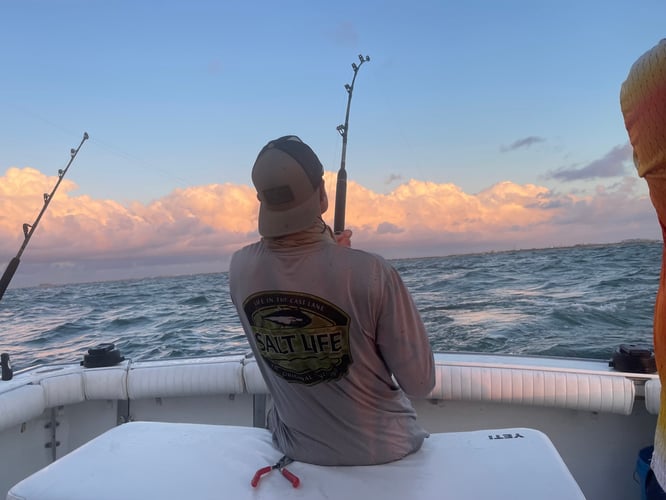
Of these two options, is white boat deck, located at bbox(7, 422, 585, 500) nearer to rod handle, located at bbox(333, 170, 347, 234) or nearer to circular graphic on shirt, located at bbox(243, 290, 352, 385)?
circular graphic on shirt, located at bbox(243, 290, 352, 385)

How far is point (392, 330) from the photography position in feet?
4.36

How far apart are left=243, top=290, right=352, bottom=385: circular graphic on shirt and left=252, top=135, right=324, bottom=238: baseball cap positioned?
0.61 ft

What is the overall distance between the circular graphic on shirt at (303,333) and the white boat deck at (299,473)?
0.27 metres

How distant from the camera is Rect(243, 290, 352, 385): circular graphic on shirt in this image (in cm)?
135

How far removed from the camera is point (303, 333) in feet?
4.54

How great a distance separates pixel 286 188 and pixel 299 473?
2.53 feet

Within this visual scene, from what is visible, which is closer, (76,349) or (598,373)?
(598,373)

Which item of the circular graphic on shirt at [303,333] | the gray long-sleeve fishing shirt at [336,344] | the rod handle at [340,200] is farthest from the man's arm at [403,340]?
the rod handle at [340,200]

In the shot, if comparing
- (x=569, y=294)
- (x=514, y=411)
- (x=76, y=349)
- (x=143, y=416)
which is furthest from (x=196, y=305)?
(x=514, y=411)

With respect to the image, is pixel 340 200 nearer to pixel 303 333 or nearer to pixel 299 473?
pixel 303 333

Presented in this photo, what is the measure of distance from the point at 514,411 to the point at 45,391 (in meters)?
2.37

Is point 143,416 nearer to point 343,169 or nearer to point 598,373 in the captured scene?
point 343,169

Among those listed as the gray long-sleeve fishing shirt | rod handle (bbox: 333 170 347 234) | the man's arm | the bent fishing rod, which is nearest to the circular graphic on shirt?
the gray long-sleeve fishing shirt

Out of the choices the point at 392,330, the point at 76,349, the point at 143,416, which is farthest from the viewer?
the point at 76,349
